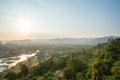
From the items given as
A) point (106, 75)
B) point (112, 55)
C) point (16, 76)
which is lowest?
point (16, 76)

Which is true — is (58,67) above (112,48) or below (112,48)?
below

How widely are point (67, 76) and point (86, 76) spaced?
12.1ft

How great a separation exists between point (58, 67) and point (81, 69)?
952cm

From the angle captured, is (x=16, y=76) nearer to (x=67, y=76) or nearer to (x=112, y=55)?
(x=67, y=76)

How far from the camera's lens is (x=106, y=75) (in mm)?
25062

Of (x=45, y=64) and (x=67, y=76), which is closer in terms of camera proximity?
(x=67, y=76)

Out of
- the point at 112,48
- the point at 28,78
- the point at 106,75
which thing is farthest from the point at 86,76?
the point at 28,78

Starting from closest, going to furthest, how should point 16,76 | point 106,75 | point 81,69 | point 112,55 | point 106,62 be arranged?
point 106,75
point 106,62
point 112,55
point 81,69
point 16,76

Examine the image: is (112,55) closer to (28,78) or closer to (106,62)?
(106,62)

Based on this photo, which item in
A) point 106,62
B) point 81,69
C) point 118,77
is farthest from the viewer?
point 81,69

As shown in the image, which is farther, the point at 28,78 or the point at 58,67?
the point at 58,67

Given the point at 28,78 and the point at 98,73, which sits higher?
the point at 98,73

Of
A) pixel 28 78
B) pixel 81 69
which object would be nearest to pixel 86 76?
pixel 81 69

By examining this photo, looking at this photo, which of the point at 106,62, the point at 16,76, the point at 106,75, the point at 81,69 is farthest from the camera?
the point at 16,76
